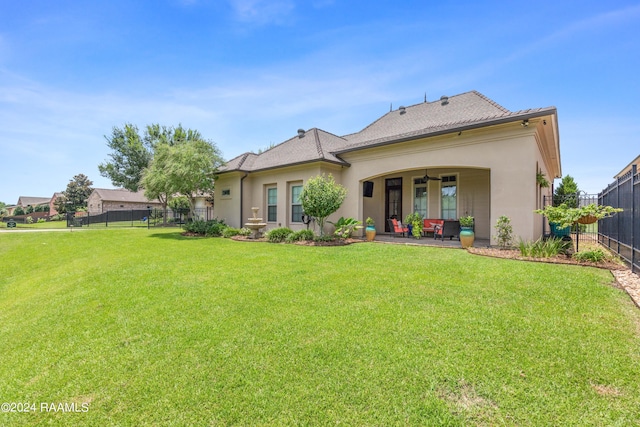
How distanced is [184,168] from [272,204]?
14.9 feet

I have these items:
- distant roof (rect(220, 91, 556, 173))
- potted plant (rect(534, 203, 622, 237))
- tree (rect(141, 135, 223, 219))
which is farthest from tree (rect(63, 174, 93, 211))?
potted plant (rect(534, 203, 622, 237))

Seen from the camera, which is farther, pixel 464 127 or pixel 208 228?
pixel 208 228

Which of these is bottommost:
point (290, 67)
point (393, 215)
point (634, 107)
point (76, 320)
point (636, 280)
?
point (76, 320)

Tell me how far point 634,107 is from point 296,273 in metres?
17.5

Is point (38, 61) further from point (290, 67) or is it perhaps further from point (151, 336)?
point (151, 336)

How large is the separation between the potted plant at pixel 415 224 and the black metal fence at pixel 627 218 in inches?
214

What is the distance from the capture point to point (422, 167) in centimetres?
1011

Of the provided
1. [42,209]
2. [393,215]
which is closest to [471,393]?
[393,215]

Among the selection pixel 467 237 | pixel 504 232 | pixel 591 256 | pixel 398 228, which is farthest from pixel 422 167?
pixel 591 256

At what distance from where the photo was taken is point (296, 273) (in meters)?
5.90

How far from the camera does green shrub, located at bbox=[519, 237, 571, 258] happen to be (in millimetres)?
6787

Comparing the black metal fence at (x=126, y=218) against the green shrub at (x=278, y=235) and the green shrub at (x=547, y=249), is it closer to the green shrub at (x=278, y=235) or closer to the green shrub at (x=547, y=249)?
the green shrub at (x=278, y=235)

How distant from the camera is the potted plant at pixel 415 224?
11086mm

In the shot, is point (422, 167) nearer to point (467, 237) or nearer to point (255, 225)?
point (467, 237)
